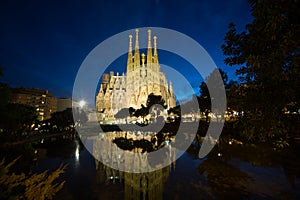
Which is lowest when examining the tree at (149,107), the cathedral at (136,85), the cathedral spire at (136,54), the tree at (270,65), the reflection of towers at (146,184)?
the reflection of towers at (146,184)

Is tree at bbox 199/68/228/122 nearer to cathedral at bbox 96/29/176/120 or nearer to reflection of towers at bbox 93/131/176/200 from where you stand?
reflection of towers at bbox 93/131/176/200

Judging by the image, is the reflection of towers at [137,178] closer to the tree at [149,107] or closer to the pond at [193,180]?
the pond at [193,180]

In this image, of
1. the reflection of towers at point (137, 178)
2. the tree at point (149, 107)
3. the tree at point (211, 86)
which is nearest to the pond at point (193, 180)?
the reflection of towers at point (137, 178)

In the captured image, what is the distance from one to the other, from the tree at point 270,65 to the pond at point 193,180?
3.81m

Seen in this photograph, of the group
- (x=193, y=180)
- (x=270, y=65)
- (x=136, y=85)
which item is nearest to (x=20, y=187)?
(x=270, y=65)

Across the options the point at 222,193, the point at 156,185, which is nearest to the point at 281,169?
the point at 222,193

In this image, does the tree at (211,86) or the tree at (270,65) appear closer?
the tree at (270,65)

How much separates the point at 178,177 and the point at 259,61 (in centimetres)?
654

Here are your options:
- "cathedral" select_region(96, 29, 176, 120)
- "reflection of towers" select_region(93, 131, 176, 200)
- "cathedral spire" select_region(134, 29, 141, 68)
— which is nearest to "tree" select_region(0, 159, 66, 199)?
"reflection of towers" select_region(93, 131, 176, 200)

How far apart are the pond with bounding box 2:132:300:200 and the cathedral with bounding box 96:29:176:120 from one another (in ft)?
169

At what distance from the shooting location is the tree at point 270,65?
3025mm

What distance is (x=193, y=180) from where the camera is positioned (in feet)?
25.0

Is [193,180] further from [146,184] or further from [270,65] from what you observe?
[270,65]

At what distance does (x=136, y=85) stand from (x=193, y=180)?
190ft
